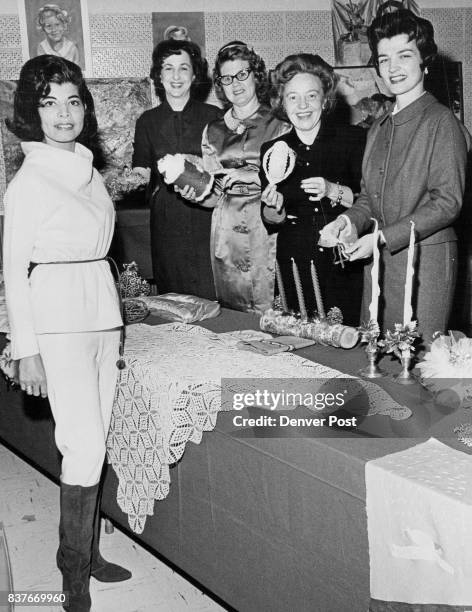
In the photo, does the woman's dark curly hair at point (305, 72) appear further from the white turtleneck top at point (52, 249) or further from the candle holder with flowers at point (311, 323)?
the white turtleneck top at point (52, 249)

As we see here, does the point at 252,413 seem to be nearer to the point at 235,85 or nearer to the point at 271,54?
the point at 235,85

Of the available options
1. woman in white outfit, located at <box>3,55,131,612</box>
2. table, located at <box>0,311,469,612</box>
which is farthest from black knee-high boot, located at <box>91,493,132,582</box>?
woman in white outfit, located at <box>3,55,131,612</box>

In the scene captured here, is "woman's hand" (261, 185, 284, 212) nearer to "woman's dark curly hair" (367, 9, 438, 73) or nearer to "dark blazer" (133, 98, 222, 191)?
"woman's dark curly hair" (367, 9, 438, 73)

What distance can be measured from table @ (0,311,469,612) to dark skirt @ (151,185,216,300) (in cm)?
173

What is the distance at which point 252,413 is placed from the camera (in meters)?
2.14

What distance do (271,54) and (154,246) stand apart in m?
1.63

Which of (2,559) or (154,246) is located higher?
(154,246)

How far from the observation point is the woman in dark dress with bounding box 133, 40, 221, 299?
4043 mm

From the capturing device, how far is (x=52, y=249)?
2279 millimetres

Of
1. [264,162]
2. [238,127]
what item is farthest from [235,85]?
[264,162]

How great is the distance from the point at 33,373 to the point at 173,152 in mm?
2115

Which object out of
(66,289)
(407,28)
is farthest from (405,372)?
(407,28)

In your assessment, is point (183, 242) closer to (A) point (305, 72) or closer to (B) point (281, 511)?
(A) point (305, 72)

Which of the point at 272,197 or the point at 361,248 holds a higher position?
the point at 272,197
